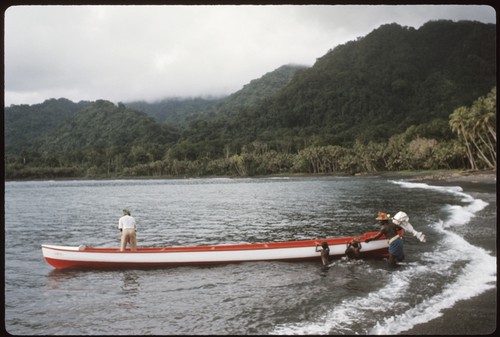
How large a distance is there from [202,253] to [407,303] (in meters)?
7.99

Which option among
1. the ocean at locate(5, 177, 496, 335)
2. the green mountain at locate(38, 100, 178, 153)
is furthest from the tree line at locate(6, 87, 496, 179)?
the ocean at locate(5, 177, 496, 335)

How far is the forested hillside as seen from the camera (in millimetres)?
104562

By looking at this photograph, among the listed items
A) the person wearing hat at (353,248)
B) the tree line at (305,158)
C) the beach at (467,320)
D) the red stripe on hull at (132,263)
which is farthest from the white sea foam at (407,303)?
the tree line at (305,158)

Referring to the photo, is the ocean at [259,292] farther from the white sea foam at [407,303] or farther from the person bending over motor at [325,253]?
the person bending over motor at [325,253]

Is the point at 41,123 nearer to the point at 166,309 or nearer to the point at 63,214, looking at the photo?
the point at 63,214

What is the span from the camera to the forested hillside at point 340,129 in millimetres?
104562

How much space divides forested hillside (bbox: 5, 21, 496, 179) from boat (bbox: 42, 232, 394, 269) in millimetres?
72115

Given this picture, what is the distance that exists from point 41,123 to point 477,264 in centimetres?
16813

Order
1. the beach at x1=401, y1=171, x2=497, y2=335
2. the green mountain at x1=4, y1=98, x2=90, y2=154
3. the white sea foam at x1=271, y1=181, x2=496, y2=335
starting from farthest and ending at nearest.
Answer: the green mountain at x1=4, y1=98, x2=90, y2=154, the white sea foam at x1=271, y1=181, x2=496, y2=335, the beach at x1=401, y1=171, x2=497, y2=335

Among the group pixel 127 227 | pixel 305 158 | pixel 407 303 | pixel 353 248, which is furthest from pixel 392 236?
pixel 305 158

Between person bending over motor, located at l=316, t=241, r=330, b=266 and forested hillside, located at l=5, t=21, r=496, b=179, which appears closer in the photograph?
person bending over motor, located at l=316, t=241, r=330, b=266

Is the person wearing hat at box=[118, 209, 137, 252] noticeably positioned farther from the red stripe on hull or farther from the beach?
the beach

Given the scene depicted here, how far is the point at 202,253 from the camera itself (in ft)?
53.2

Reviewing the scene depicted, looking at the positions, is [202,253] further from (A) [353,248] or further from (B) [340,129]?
(B) [340,129]
